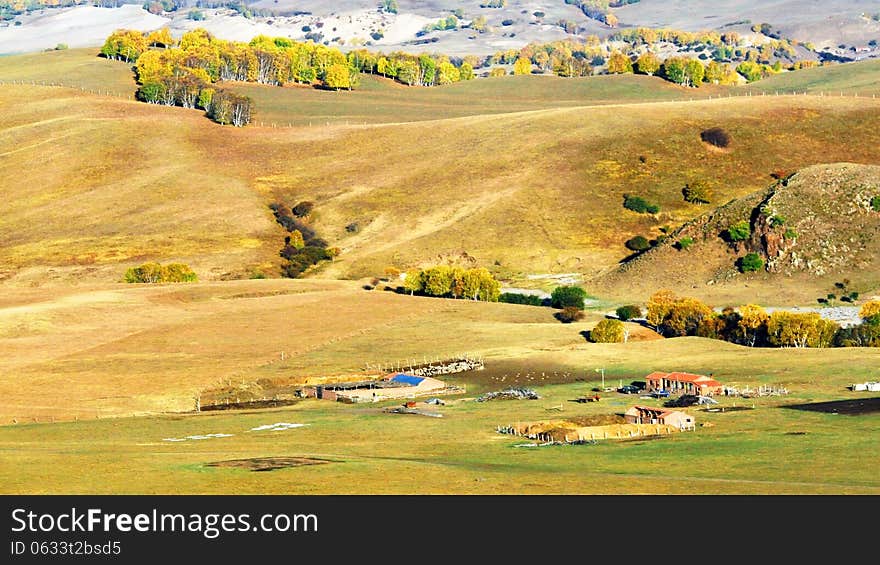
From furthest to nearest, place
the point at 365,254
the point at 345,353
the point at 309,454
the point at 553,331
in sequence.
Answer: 1. the point at 365,254
2. the point at 553,331
3. the point at 345,353
4. the point at 309,454

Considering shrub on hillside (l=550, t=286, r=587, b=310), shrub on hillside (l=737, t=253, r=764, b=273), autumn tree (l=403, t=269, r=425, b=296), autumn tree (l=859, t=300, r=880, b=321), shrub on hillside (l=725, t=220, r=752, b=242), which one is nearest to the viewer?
autumn tree (l=859, t=300, r=880, b=321)

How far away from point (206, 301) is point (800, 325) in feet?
183

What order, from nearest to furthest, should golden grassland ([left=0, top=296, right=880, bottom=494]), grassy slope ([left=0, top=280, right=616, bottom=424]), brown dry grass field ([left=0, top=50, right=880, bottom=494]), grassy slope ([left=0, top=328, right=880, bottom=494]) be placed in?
grassy slope ([left=0, top=328, right=880, bottom=494]) → golden grassland ([left=0, top=296, right=880, bottom=494]) → brown dry grass field ([left=0, top=50, right=880, bottom=494]) → grassy slope ([left=0, top=280, right=616, bottom=424])

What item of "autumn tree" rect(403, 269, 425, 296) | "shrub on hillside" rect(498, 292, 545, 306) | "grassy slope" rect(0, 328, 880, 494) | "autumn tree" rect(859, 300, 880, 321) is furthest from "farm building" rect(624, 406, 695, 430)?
"autumn tree" rect(403, 269, 425, 296)

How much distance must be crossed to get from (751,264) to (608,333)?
1634 inches

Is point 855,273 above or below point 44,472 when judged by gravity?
below

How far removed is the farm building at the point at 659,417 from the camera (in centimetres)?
8275

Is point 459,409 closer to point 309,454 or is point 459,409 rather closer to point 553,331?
point 309,454

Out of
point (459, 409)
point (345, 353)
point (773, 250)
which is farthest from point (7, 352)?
point (773, 250)

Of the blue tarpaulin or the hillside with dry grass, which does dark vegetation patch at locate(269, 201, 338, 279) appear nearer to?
the hillside with dry grass

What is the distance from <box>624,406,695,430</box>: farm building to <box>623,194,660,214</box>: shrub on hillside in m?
98.5

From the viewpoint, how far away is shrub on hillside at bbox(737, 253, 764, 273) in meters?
158

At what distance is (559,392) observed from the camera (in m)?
99.9

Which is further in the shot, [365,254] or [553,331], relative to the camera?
[365,254]
